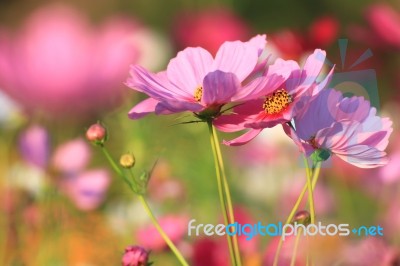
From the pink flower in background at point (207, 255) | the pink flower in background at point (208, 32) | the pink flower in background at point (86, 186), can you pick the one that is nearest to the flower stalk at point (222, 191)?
the pink flower in background at point (207, 255)

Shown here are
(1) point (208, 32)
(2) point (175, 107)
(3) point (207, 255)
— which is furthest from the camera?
(1) point (208, 32)

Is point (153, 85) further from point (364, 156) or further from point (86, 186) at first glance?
point (86, 186)

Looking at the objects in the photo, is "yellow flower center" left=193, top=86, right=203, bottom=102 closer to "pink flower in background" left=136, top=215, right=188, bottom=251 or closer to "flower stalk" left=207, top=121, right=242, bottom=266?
"flower stalk" left=207, top=121, right=242, bottom=266

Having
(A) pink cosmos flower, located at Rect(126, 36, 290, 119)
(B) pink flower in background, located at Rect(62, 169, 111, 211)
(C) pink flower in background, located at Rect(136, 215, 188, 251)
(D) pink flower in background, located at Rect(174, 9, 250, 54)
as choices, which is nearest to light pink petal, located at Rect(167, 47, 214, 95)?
(A) pink cosmos flower, located at Rect(126, 36, 290, 119)

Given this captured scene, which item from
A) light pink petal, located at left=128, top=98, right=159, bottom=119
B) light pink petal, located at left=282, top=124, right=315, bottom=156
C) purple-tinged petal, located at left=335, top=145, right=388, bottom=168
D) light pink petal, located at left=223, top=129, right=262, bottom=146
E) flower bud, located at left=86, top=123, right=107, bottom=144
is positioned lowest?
purple-tinged petal, located at left=335, top=145, right=388, bottom=168

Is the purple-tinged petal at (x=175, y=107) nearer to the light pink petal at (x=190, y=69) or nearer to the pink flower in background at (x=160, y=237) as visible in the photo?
the light pink petal at (x=190, y=69)

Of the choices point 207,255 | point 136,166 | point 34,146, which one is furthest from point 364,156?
point 136,166

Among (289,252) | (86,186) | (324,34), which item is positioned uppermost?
(324,34)
